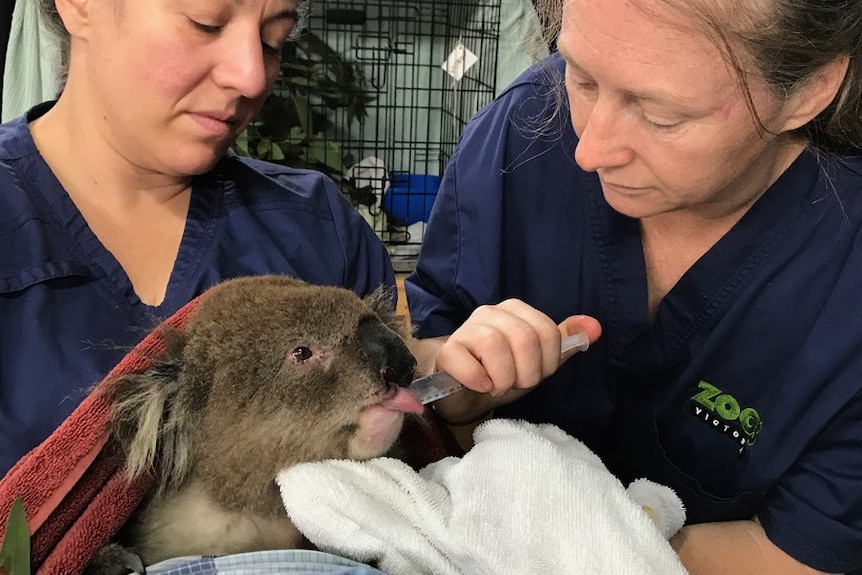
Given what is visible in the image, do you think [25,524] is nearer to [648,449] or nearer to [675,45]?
[675,45]

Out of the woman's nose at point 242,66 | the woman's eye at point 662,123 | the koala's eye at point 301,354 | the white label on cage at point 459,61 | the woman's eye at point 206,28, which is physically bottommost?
the koala's eye at point 301,354

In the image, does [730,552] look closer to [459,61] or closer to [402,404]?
[402,404]

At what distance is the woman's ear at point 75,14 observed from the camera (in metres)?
1.13

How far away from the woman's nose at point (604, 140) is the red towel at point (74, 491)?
0.59 metres

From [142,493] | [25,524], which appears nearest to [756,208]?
[142,493]

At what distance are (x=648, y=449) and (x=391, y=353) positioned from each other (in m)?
0.60

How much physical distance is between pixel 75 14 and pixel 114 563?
779mm

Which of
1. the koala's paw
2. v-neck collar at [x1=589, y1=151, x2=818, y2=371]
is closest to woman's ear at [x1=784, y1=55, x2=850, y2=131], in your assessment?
v-neck collar at [x1=589, y1=151, x2=818, y2=371]

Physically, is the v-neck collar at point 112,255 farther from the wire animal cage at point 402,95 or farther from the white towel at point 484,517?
the wire animal cage at point 402,95

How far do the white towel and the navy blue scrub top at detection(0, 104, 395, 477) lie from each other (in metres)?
0.40

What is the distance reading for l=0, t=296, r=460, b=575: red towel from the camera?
749mm

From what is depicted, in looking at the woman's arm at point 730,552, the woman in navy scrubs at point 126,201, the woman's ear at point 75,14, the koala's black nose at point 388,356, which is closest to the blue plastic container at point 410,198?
the woman in navy scrubs at point 126,201

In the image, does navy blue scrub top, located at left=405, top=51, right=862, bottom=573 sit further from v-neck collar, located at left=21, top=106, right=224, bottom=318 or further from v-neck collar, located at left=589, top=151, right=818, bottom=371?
v-neck collar, located at left=21, top=106, right=224, bottom=318

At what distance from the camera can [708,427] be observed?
1.22m
